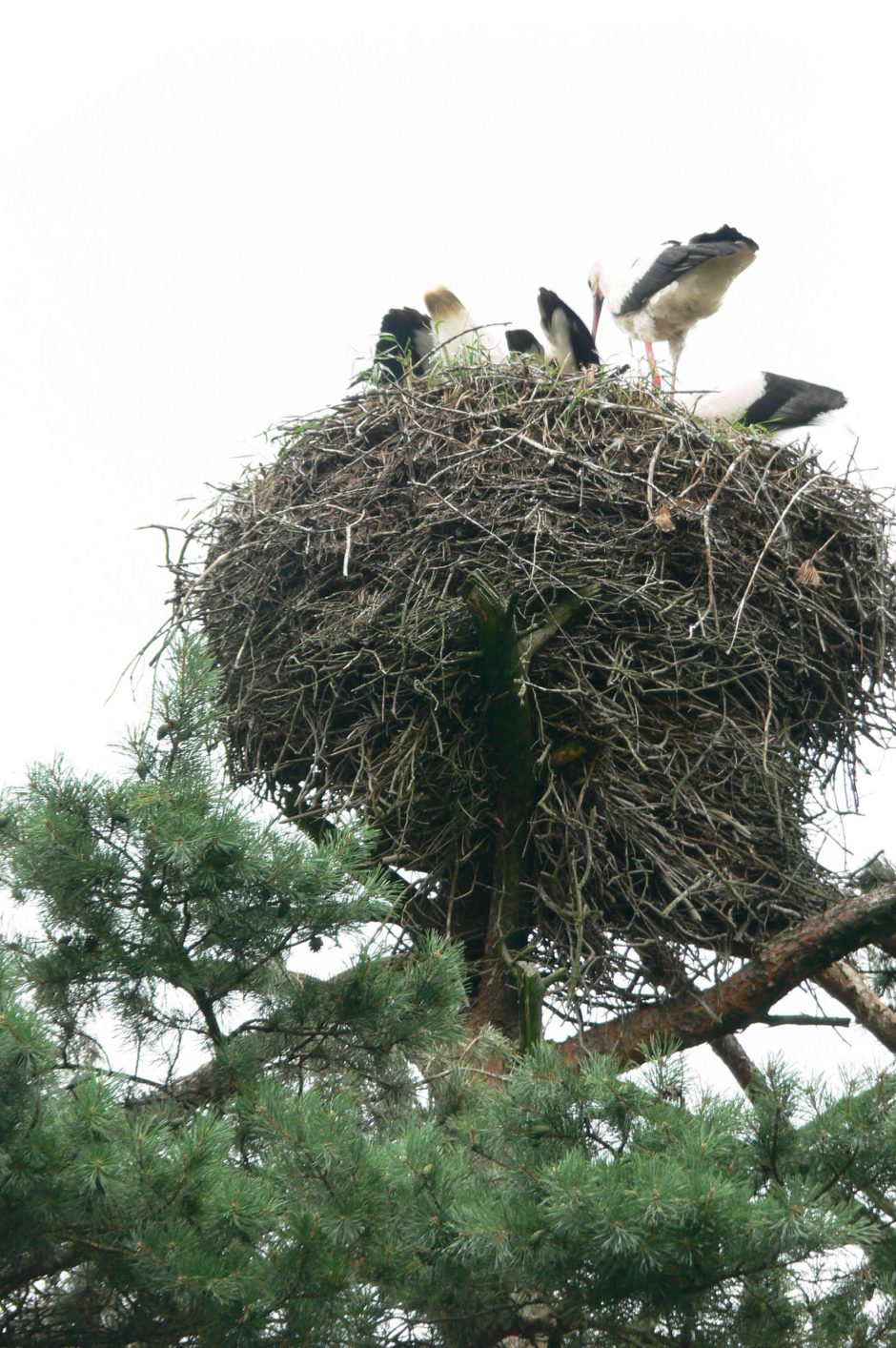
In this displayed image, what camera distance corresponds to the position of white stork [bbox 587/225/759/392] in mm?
5973

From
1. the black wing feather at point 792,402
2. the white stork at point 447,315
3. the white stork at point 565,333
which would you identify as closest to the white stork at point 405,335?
the white stork at point 447,315

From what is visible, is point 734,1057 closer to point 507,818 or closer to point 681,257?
point 507,818

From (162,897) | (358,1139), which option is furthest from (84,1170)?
(162,897)

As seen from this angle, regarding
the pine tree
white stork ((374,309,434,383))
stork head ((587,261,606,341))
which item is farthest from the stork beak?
the pine tree

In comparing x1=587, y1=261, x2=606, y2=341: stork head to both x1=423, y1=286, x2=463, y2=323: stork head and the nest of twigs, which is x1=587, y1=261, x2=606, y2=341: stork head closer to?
x1=423, y1=286, x2=463, y2=323: stork head

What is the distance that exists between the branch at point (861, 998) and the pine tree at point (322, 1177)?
187 cm

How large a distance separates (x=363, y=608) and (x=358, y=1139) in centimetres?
189

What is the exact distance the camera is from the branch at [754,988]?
348cm

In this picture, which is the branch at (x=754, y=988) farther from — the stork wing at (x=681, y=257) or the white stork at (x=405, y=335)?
the stork wing at (x=681, y=257)

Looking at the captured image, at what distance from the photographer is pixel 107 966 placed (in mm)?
2785

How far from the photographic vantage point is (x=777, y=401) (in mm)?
5453

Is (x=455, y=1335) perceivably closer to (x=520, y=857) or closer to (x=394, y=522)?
(x=520, y=857)

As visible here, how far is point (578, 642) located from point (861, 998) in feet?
4.51

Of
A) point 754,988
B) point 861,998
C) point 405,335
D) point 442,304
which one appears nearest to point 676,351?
point 442,304
